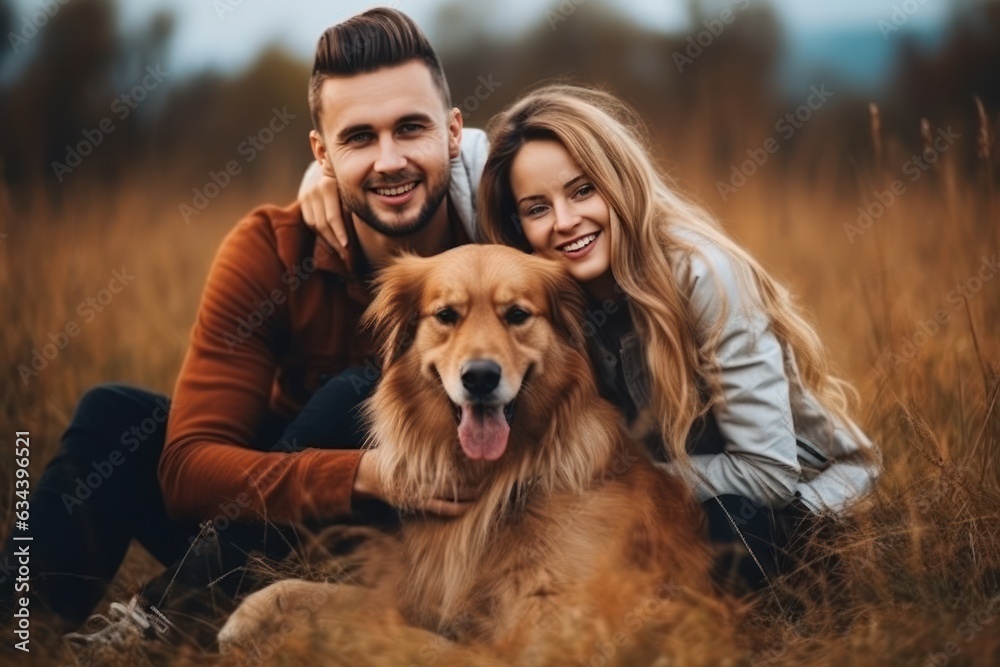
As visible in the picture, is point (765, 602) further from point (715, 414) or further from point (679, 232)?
point (679, 232)

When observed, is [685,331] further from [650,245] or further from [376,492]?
[376,492]

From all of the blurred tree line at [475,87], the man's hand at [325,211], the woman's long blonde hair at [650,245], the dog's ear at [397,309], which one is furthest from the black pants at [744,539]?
the blurred tree line at [475,87]

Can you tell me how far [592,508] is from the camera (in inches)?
112

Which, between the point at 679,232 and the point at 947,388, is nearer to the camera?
the point at 679,232

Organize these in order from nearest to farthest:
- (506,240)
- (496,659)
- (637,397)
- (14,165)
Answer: (496,659), (637,397), (506,240), (14,165)

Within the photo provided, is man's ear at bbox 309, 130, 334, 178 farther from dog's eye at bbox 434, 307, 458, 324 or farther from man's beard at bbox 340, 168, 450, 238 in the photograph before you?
dog's eye at bbox 434, 307, 458, 324

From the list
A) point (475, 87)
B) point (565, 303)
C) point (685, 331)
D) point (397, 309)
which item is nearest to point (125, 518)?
point (397, 309)

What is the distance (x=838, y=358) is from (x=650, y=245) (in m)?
2.30

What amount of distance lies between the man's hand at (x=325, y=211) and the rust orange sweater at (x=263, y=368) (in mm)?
35

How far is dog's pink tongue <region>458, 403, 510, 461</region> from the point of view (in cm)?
280

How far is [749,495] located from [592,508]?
460 mm

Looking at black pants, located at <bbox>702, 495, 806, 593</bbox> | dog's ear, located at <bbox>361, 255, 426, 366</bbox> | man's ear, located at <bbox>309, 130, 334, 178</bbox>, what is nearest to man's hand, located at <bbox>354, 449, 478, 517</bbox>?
dog's ear, located at <bbox>361, 255, 426, 366</bbox>

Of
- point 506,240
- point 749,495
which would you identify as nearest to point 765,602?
point 749,495

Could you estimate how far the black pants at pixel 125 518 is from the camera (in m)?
2.96
